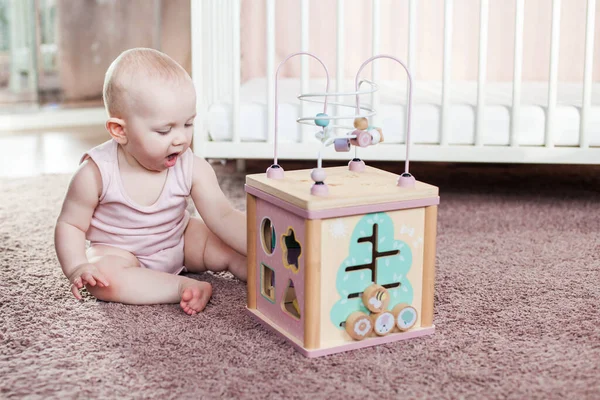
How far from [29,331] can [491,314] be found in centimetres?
66

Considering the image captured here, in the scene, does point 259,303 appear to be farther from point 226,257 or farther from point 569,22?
point 569,22

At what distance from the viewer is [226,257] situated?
125 cm

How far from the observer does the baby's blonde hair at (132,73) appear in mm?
1068

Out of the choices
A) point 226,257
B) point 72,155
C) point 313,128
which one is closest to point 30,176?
point 72,155

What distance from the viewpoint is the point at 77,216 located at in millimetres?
1152

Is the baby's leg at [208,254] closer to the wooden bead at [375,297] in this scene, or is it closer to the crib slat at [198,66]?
the wooden bead at [375,297]

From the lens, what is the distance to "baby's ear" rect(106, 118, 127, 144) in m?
1.10

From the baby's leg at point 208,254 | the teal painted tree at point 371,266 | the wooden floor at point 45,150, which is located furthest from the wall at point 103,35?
the teal painted tree at point 371,266

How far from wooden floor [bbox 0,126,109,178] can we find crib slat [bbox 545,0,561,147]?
140 centimetres

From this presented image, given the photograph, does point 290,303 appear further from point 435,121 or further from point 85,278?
point 435,121

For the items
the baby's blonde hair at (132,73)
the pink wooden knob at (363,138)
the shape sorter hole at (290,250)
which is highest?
the baby's blonde hair at (132,73)

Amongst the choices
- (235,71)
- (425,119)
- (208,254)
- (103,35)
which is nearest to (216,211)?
(208,254)

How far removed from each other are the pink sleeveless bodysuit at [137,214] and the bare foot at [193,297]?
0.14 m

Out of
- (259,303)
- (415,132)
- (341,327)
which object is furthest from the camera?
(415,132)
